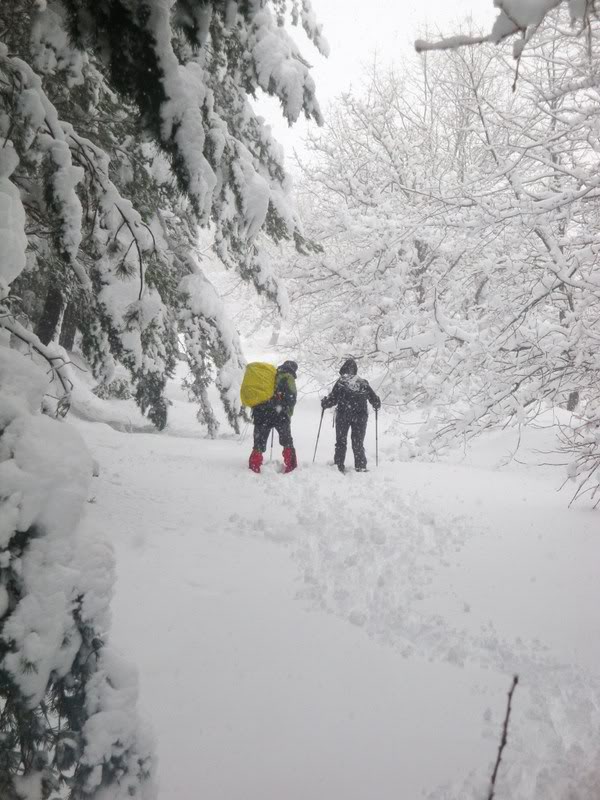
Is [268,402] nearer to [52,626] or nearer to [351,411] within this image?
[351,411]

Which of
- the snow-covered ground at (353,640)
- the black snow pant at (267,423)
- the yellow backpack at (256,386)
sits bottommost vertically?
the snow-covered ground at (353,640)

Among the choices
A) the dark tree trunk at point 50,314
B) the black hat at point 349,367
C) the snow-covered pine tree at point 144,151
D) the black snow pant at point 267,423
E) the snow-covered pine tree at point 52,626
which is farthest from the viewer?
the black hat at point 349,367

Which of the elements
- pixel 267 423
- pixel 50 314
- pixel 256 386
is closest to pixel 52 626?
pixel 50 314

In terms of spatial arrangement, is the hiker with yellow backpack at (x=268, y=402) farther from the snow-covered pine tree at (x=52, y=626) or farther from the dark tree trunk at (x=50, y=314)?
the snow-covered pine tree at (x=52, y=626)

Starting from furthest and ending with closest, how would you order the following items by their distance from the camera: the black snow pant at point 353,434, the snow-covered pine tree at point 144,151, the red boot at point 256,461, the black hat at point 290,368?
the black snow pant at point 353,434 → the black hat at point 290,368 → the red boot at point 256,461 → the snow-covered pine tree at point 144,151

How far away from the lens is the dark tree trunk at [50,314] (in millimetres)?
5304

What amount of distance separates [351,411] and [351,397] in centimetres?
24

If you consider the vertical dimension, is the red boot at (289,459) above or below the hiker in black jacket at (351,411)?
below

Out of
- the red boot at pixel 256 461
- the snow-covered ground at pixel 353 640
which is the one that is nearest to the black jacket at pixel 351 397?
the red boot at pixel 256 461

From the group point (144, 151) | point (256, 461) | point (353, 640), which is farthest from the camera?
point (256, 461)

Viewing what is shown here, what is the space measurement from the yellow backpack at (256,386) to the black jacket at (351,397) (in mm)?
1267

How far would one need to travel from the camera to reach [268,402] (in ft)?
25.5

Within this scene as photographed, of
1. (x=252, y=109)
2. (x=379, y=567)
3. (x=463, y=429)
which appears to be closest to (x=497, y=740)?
(x=379, y=567)

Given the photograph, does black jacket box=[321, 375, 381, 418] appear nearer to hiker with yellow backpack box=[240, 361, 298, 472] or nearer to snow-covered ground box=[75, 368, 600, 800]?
hiker with yellow backpack box=[240, 361, 298, 472]
